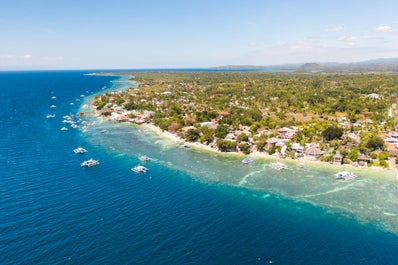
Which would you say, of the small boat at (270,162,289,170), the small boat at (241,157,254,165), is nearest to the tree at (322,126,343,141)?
the small boat at (270,162,289,170)

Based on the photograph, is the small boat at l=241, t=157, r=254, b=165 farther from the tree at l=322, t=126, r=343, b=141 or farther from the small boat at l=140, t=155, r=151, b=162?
the tree at l=322, t=126, r=343, b=141

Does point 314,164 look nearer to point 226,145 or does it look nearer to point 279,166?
point 279,166

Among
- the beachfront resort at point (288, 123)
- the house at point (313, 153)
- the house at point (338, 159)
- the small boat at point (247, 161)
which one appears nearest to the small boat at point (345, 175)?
the house at point (338, 159)

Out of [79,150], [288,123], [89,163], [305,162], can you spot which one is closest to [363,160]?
[305,162]

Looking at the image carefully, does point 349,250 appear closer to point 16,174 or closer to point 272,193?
point 272,193

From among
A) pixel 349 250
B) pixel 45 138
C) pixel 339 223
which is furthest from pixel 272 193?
pixel 45 138

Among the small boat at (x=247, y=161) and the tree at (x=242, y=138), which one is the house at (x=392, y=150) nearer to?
the small boat at (x=247, y=161)

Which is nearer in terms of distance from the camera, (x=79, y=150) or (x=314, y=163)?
(x=314, y=163)

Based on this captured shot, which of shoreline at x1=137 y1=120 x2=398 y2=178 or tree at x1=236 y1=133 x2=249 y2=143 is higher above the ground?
tree at x1=236 y1=133 x2=249 y2=143
